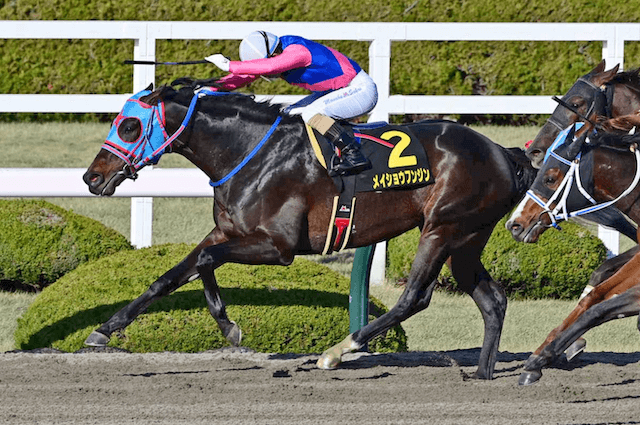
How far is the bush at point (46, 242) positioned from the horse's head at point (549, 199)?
10.9ft

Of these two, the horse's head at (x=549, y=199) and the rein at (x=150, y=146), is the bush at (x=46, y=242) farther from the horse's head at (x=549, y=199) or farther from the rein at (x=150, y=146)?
the horse's head at (x=549, y=199)

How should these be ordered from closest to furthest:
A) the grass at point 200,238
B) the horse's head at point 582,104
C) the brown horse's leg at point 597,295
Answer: the brown horse's leg at point 597,295 < the horse's head at point 582,104 < the grass at point 200,238

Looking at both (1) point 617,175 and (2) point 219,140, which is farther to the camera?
(2) point 219,140

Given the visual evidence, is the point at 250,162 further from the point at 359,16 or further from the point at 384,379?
the point at 359,16

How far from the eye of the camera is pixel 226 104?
6.04 m

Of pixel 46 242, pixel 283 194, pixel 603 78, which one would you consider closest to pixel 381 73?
pixel 603 78

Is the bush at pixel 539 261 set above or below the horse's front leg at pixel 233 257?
below

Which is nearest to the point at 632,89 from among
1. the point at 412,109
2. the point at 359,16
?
the point at 412,109

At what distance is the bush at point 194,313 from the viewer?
21.3 feet

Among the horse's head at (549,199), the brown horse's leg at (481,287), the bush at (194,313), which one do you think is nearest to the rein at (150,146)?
the bush at (194,313)

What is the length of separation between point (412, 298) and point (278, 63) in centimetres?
131

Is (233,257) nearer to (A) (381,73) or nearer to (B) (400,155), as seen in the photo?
(B) (400,155)

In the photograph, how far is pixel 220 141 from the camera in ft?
19.5

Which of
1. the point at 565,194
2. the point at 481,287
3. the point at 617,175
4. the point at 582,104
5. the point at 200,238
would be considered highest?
the point at 582,104
